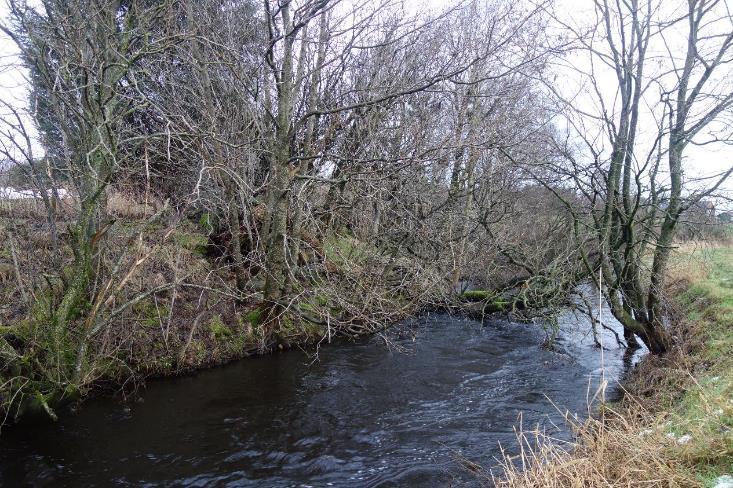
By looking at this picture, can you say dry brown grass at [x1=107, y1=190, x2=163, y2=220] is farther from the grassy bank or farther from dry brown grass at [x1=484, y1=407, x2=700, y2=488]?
dry brown grass at [x1=484, y1=407, x2=700, y2=488]

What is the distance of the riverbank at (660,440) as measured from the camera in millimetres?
4031

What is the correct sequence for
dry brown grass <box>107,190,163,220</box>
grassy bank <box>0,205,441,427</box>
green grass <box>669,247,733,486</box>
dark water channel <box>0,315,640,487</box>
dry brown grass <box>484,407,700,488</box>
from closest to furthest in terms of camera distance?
dry brown grass <box>484,407,700,488</box> < green grass <box>669,247,733,486</box> < dark water channel <box>0,315,640,487</box> < grassy bank <box>0,205,441,427</box> < dry brown grass <box>107,190,163,220</box>

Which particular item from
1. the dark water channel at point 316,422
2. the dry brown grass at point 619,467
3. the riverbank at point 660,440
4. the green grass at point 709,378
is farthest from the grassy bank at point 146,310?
the green grass at point 709,378

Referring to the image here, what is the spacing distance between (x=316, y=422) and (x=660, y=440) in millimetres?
4495

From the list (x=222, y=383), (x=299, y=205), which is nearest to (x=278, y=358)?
(x=222, y=383)

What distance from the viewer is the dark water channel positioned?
5.95 m

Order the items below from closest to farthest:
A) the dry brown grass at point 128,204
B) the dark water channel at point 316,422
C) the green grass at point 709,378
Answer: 1. the green grass at point 709,378
2. the dark water channel at point 316,422
3. the dry brown grass at point 128,204

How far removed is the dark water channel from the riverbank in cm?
101

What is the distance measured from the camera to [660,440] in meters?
4.44

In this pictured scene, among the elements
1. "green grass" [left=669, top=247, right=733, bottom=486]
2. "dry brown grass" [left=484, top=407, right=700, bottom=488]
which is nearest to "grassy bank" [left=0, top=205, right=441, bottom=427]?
"dry brown grass" [left=484, top=407, right=700, bottom=488]

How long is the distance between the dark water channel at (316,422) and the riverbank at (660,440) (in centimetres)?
101

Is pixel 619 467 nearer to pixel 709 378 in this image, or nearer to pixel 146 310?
pixel 709 378

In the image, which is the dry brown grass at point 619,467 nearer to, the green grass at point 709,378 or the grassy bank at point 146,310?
the green grass at point 709,378

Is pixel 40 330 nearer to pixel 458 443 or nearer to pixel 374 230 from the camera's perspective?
pixel 458 443
